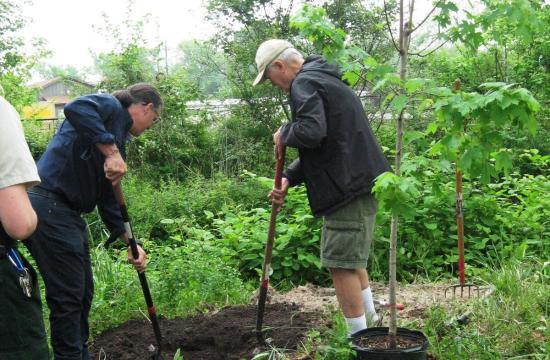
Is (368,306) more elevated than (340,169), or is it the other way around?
(340,169)

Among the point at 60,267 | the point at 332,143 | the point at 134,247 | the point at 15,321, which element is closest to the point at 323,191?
the point at 332,143

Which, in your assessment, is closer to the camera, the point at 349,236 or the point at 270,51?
the point at 349,236

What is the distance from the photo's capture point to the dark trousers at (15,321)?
235 centimetres

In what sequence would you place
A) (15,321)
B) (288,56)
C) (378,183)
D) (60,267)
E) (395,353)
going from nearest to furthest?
(15,321) → (378,183) → (395,353) → (60,267) → (288,56)

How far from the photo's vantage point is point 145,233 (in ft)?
25.3

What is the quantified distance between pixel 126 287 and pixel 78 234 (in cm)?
150

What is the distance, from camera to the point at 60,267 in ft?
11.8

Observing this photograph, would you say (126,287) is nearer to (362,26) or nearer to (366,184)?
(366,184)

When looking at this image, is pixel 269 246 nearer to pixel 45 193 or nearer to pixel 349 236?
pixel 349 236

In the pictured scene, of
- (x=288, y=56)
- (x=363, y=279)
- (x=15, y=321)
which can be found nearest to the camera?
(x=15, y=321)

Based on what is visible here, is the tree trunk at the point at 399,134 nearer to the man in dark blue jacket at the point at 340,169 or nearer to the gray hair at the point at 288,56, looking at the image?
the man in dark blue jacket at the point at 340,169

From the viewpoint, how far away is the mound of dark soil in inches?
166

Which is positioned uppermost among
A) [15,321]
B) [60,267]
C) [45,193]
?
[45,193]

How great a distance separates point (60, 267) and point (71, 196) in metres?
0.41
